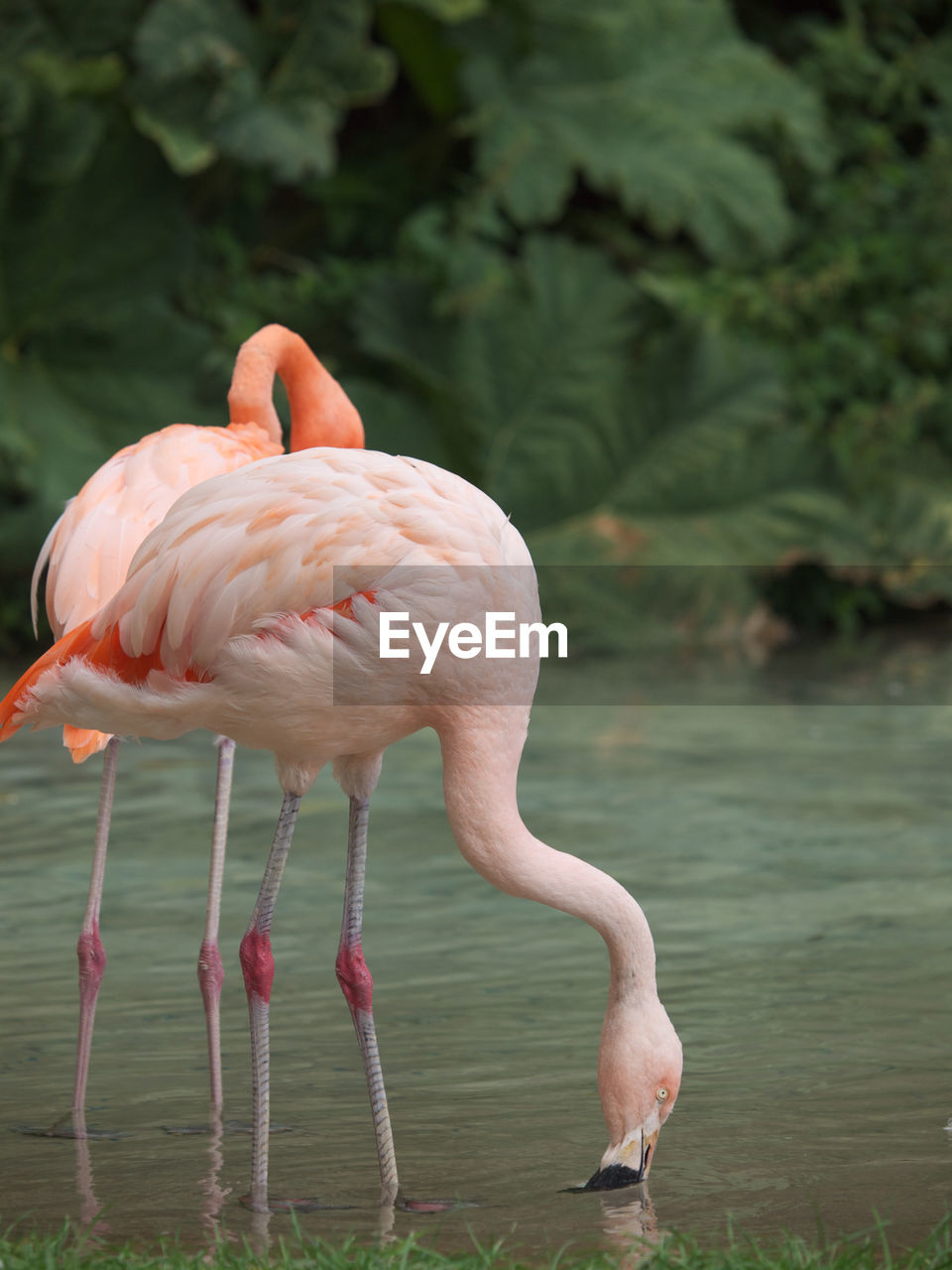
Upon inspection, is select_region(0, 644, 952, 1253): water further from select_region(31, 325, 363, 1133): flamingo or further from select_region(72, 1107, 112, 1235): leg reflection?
select_region(31, 325, 363, 1133): flamingo

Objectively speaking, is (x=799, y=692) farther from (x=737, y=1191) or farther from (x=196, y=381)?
(x=737, y=1191)

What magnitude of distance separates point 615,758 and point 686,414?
331 cm

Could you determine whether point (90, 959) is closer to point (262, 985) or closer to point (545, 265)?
point (262, 985)

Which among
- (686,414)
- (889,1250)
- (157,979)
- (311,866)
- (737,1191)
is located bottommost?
(686,414)

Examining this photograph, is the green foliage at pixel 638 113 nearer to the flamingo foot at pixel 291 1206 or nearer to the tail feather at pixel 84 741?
the tail feather at pixel 84 741

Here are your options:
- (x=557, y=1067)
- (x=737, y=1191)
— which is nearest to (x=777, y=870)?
(x=557, y=1067)

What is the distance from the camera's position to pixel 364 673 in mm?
2869

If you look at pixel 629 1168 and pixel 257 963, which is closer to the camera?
pixel 629 1168

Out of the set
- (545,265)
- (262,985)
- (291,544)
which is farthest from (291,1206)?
(545,265)

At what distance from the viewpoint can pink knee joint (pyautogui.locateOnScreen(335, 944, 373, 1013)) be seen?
10.1ft

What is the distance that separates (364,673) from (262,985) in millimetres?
569

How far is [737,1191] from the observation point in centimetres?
284

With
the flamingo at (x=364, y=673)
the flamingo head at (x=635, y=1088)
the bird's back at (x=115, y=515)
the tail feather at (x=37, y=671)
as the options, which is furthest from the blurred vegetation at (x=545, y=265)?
the flamingo head at (x=635, y=1088)

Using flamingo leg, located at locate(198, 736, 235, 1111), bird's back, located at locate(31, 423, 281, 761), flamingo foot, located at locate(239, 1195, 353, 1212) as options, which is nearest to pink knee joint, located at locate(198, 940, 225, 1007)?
flamingo leg, located at locate(198, 736, 235, 1111)
